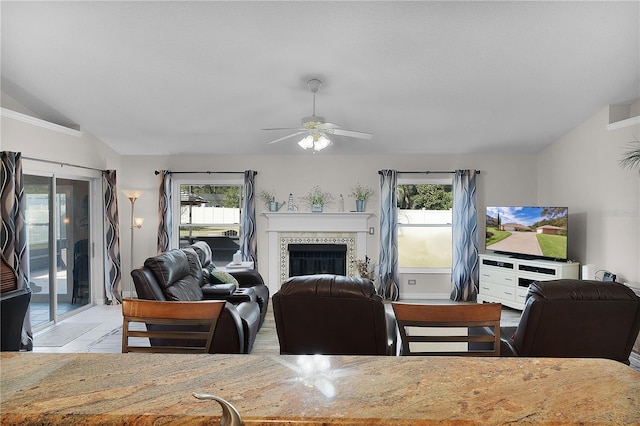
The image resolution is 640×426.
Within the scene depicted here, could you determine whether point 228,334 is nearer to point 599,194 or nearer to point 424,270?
point 424,270

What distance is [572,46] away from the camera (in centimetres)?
344

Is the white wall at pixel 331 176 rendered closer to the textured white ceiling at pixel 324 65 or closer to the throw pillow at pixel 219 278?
the textured white ceiling at pixel 324 65

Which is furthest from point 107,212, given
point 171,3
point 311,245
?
point 171,3

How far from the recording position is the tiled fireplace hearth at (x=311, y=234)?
6148 millimetres

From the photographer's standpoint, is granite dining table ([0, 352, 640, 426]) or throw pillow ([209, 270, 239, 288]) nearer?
granite dining table ([0, 352, 640, 426])

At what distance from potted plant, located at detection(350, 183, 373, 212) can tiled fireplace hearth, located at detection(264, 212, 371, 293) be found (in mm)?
137

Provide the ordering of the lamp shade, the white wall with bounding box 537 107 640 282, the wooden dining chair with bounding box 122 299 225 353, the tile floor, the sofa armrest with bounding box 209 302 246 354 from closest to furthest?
the wooden dining chair with bounding box 122 299 225 353, the sofa armrest with bounding box 209 302 246 354, the tile floor, the white wall with bounding box 537 107 640 282, the lamp shade

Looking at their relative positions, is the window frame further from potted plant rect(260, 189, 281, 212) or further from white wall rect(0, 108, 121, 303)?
white wall rect(0, 108, 121, 303)

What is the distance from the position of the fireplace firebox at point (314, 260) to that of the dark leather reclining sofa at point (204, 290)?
4.50 feet

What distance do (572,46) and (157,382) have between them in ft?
13.8

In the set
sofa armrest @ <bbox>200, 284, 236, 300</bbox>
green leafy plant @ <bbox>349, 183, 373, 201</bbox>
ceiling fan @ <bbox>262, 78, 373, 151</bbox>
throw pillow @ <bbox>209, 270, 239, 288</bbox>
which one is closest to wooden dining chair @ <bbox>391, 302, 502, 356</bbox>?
ceiling fan @ <bbox>262, 78, 373, 151</bbox>

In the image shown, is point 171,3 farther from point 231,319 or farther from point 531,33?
point 531,33

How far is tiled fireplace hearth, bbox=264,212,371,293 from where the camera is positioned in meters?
6.15

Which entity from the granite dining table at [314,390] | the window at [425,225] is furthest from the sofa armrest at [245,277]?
the granite dining table at [314,390]
